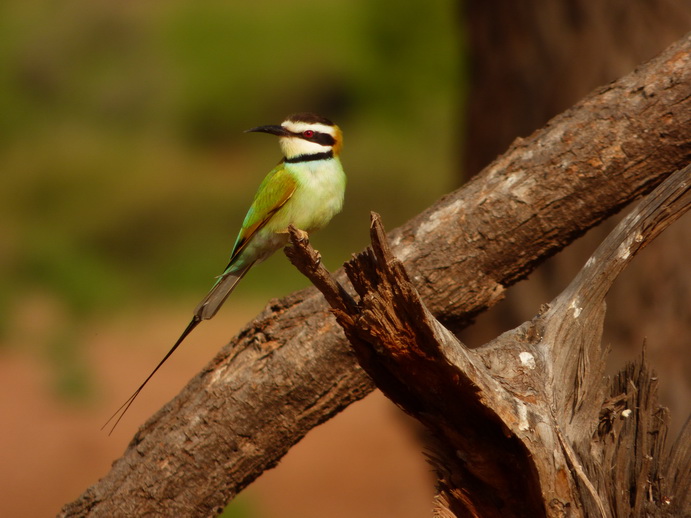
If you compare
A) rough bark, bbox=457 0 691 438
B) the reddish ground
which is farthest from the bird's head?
the reddish ground

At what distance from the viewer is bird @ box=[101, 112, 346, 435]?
135 inches

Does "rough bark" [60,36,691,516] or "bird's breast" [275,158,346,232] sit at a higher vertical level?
"bird's breast" [275,158,346,232]

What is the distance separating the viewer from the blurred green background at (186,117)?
37.0 feet

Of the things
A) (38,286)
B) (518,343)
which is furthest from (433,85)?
(518,343)

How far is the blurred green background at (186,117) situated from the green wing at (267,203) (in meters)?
7.22

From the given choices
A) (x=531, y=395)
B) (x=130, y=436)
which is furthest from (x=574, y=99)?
(x=130, y=436)

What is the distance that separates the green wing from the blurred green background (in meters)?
7.22

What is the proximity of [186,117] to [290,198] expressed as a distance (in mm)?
9773

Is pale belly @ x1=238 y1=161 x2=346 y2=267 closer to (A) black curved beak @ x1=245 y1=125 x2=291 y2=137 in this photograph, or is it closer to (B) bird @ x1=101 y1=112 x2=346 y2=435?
(B) bird @ x1=101 y1=112 x2=346 y2=435

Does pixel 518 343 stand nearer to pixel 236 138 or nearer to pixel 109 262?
pixel 109 262

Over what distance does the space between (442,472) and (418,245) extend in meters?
1.08

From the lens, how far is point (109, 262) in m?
11.2

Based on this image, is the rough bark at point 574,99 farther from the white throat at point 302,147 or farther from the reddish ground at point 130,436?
the white throat at point 302,147

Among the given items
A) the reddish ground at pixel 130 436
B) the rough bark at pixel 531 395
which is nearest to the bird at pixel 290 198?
the rough bark at pixel 531 395
